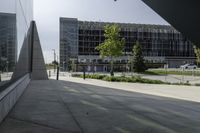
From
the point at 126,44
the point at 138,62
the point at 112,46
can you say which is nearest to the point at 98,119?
the point at 112,46

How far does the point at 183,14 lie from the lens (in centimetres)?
771

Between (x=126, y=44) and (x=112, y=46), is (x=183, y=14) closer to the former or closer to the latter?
(x=112, y=46)

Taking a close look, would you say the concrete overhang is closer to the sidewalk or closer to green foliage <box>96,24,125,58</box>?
the sidewalk

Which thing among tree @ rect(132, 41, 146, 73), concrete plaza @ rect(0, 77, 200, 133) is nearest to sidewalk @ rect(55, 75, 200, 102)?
concrete plaza @ rect(0, 77, 200, 133)

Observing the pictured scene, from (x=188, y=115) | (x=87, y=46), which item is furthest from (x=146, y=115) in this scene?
(x=87, y=46)

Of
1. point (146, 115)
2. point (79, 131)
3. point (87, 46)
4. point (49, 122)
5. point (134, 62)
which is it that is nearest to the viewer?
point (79, 131)

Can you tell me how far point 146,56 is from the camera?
10625 cm

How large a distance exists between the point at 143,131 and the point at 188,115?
10.9ft

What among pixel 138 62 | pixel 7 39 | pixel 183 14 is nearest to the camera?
pixel 183 14

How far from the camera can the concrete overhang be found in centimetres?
721

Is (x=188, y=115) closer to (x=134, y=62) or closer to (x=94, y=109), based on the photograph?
(x=94, y=109)

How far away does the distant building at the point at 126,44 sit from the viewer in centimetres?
10019

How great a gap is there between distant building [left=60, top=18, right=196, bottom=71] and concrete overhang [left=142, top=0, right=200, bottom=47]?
83.1m

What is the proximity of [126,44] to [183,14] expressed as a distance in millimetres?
97106
